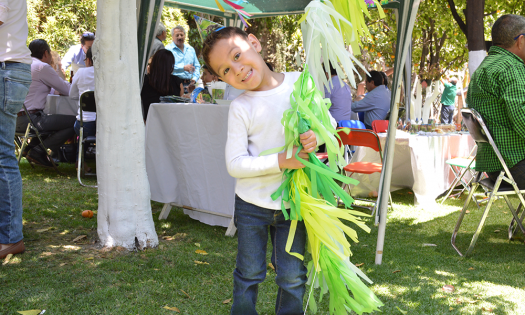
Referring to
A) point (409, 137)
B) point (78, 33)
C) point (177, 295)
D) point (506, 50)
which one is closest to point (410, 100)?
point (409, 137)

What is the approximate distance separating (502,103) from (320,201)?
7.03 feet

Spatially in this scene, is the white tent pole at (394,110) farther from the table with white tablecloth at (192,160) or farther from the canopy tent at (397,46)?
the table with white tablecloth at (192,160)

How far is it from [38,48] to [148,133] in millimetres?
3046

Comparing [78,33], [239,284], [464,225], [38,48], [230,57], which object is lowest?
[464,225]

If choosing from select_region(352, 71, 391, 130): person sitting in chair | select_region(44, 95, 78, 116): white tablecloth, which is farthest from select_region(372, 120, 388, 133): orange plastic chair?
select_region(44, 95, 78, 116): white tablecloth

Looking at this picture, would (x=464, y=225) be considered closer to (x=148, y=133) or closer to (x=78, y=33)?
(x=148, y=133)

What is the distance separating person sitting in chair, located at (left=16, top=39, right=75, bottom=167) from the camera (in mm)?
5891

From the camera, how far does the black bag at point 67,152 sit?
261 inches

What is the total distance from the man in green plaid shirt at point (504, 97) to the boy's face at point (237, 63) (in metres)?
2.17

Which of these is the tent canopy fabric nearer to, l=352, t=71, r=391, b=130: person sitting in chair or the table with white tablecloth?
l=352, t=71, r=391, b=130: person sitting in chair

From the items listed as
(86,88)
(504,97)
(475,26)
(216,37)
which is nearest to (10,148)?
(216,37)

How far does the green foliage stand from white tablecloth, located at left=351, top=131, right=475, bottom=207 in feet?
31.4

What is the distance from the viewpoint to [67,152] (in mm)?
6703

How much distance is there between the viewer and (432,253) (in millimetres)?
3449
